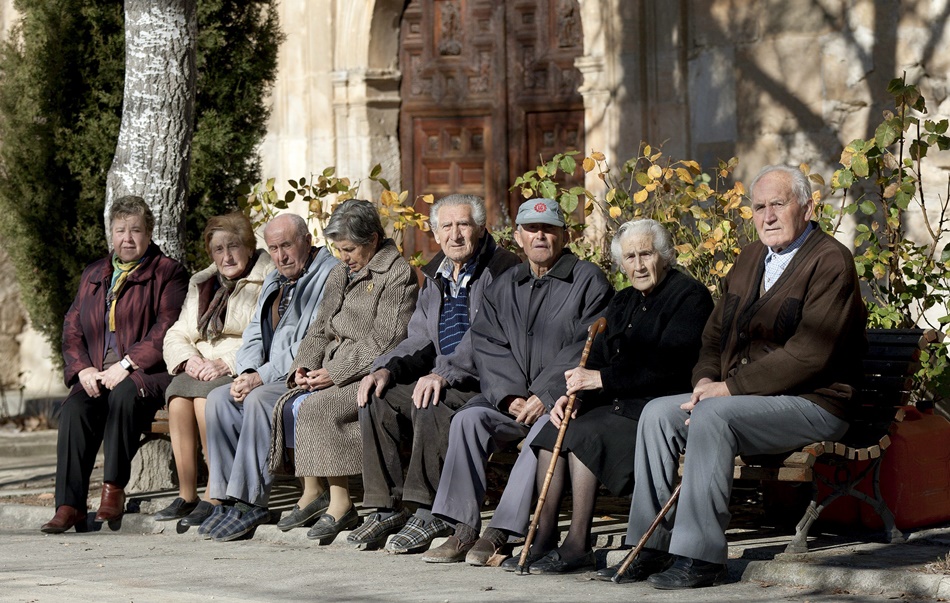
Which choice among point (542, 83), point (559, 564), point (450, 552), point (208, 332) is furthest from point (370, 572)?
point (542, 83)

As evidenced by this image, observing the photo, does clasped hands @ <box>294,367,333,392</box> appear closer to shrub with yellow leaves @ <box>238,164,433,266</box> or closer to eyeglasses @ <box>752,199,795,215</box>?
shrub with yellow leaves @ <box>238,164,433,266</box>

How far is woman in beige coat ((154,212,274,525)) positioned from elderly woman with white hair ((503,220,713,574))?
84.3 inches

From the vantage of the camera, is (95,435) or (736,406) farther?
(95,435)

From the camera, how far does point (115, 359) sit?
821 cm

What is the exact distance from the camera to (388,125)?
1351cm

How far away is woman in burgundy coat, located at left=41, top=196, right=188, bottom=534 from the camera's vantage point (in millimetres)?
7902

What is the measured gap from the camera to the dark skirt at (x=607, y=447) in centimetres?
627

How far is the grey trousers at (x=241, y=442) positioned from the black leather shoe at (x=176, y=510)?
256mm

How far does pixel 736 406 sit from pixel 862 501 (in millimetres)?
942

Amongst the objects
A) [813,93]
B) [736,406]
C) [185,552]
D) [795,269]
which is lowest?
[185,552]

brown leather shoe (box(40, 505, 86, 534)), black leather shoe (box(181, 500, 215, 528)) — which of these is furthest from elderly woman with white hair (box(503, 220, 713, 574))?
brown leather shoe (box(40, 505, 86, 534))

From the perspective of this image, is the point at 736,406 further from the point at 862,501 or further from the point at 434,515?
the point at 434,515

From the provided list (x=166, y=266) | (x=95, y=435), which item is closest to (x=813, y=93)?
(x=166, y=266)

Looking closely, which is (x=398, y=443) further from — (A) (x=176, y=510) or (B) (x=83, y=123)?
(B) (x=83, y=123)
